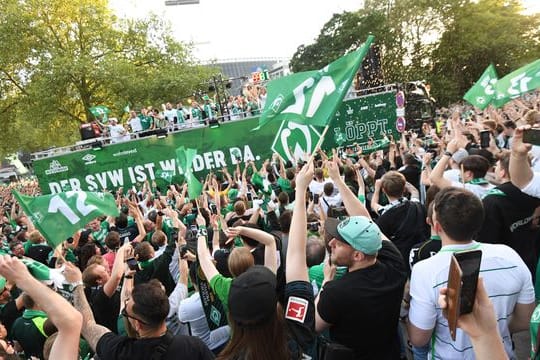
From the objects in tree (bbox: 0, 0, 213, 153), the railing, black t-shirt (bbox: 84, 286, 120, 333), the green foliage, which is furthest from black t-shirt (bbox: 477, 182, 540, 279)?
the green foliage

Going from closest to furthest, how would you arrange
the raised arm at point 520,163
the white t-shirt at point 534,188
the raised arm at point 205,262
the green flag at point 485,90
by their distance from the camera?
the raised arm at point 205,262 < the raised arm at point 520,163 < the white t-shirt at point 534,188 < the green flag at point 485,90

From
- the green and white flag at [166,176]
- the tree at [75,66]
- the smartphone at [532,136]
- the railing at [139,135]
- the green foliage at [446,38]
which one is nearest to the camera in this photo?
the smartphone at [532,136]

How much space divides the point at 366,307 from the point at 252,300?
0.86 metres

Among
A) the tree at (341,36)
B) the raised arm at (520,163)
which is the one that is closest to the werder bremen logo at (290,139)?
the raised arm at (520,163)

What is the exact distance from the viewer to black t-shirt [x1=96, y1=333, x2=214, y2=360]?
2.24 m

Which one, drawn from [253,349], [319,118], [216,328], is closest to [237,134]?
[319,118]

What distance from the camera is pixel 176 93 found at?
25.2m

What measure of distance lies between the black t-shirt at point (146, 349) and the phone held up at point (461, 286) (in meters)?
1.48

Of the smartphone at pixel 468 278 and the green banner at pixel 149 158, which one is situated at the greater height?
the smartphone at pixel 468 278

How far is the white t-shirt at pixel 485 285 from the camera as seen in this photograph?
7.34 feet

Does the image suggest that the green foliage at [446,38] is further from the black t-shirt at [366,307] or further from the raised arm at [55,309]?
the raised arm at [55,309]

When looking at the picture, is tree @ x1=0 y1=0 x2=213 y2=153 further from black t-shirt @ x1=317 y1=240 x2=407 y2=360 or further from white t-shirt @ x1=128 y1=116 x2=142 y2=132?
black t-shirt @ x1=317 y1=240 x2=407 y2=360

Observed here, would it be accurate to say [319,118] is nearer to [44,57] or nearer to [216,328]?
[216,328]

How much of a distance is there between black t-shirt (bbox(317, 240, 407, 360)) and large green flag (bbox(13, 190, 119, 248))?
3.34 meters
